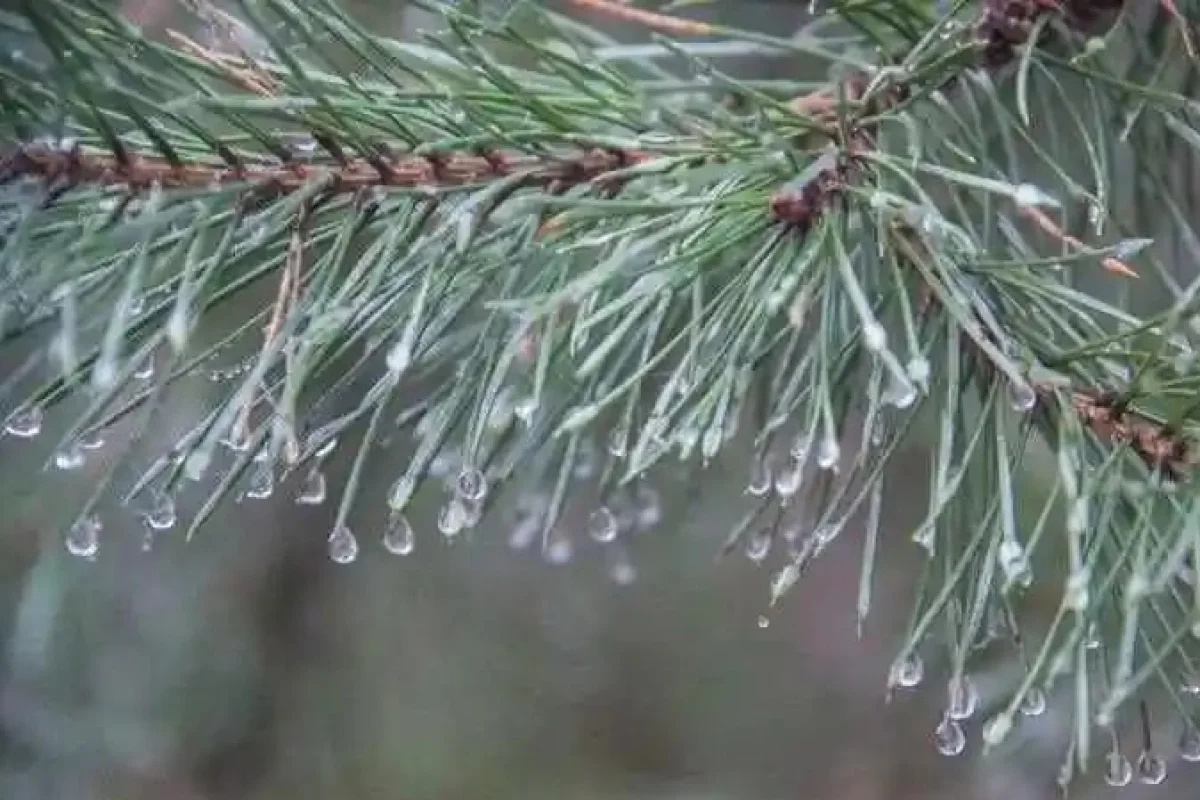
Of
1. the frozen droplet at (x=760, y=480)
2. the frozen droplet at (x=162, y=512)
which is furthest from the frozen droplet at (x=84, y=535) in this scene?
the frozen droplet at (x=760, y=480)

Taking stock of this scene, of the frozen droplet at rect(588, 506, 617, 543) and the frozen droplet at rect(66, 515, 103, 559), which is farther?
the frozen droplet at rect(588, 506, 617, 543)

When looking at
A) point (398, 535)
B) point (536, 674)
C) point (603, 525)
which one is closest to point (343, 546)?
point (398, 535)

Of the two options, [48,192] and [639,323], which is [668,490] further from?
[48,192]

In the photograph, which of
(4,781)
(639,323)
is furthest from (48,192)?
(4,781)

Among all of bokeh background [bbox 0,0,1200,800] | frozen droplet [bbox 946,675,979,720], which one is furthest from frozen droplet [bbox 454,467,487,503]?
bokeh background [bbox 0,0,1200,800]

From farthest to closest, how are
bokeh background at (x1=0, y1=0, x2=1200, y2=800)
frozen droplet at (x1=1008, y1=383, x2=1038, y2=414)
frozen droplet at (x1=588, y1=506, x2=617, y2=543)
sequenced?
1. bokeh background at (x1=0, y1=0, x2=1200, y2=800)
2. frozen droplet at (x1=588, y1=506, x2=617, y2=543)
3. frozen droplet at (x1=1008, y1=383, x2=1038, y2=414)

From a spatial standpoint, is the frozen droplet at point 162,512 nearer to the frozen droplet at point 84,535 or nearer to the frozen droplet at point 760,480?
the frozen droplet at point 84,535

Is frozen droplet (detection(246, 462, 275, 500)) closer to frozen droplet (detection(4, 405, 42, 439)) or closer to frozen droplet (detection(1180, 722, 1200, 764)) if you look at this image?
frozen droplet (detection(4, 405, 42, 439))

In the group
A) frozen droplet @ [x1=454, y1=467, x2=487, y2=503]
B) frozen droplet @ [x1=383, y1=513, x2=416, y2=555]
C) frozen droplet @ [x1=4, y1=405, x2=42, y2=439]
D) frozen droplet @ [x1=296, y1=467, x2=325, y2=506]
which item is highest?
frozen droplet @ [x1=4, y1=405, x2=42, y2=439]
